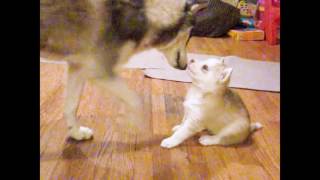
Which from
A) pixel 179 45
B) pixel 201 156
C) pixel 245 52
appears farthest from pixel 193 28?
pixel 201 156

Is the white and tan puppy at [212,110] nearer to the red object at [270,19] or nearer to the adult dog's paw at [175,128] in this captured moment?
the adult dog's paw at [175,128]

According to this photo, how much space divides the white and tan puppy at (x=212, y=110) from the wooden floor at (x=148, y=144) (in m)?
0.02

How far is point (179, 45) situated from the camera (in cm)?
98

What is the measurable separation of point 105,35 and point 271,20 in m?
0.41

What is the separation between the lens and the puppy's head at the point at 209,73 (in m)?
0.99

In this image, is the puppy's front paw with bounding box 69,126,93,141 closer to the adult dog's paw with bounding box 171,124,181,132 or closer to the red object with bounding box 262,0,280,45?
the adult dog's paw with bounding box 171,124,181,132

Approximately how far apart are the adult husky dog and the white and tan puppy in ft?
0.28

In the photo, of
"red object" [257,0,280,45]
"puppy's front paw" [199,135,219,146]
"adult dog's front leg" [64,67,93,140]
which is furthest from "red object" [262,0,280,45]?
"adult dog's front leg" [64,67,93,140]

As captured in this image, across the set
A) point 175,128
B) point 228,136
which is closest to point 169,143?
point 175,128

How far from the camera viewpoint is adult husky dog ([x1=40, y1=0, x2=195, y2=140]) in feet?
2.95

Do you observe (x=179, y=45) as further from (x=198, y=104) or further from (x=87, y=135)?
(x=87, y=135)

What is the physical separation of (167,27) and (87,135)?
314 millimetres

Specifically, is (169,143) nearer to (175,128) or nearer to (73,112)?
(175,128)
